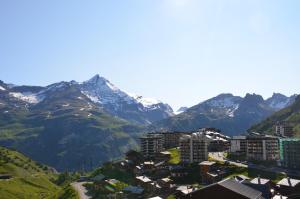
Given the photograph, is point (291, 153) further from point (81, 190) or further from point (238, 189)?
point (238, 189)

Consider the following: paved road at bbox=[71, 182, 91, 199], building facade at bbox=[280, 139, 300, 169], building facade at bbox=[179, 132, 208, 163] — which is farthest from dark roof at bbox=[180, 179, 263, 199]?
building facade at bbox=[179, 132, 208, 163]

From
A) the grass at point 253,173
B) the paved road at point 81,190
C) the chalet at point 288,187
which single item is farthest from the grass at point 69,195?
the chalet at point 288,187

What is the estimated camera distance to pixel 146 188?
15700cm

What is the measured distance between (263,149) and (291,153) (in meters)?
13.5

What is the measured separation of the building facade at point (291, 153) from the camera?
563 feet

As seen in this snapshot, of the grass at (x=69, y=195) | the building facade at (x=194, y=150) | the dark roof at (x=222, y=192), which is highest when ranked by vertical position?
the building facade at (x=194, y=150)

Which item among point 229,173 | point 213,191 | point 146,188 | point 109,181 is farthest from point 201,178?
point 213,191

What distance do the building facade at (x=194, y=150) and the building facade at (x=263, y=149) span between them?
22.0 m

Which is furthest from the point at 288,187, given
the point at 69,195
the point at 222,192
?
the point at 69,195

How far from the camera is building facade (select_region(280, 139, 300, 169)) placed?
17150 centimetres

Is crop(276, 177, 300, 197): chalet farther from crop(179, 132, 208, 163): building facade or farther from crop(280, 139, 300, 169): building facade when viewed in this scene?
crop(179, 132, 208, 163): building facade

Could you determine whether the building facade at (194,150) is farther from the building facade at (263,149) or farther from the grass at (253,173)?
the grass at (253,173)

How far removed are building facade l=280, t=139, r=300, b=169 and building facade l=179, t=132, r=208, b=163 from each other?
37.0 metres

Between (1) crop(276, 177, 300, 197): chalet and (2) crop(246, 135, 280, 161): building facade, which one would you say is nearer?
(1) crop(276, 177, 300, 197): chalet
